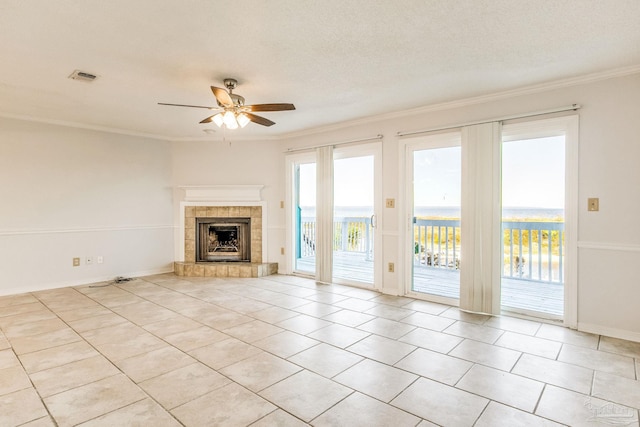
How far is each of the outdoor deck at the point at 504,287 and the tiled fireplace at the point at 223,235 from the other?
2.80 ft

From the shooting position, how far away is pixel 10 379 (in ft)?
7.78

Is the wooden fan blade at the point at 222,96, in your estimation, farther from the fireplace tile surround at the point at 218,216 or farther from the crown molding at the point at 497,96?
the fireplace tile surround at the point at 218,216

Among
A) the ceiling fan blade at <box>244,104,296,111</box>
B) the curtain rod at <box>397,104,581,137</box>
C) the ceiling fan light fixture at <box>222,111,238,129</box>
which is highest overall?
the curtain rod at <box>397,104,581,137</box>

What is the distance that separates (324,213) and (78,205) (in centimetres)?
368

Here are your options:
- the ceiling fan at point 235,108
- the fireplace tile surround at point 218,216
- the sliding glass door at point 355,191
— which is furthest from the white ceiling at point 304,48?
the fireplace tile surround at point 218,216

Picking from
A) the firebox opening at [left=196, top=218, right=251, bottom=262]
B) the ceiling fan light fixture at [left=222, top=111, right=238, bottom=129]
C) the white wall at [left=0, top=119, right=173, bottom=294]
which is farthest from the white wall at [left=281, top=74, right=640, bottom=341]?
the white wall at [left=0, top=119, right=173, bottom=294]

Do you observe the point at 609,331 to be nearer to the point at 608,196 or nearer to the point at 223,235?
the point at 608,196

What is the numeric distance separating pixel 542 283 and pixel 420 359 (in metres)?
2.79

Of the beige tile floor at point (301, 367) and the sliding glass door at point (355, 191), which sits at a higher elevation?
the sliding glass door at point (355, 191)

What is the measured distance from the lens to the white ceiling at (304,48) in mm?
2168

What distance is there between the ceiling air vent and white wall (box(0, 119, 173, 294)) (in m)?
2.18

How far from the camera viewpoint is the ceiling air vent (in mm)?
3148

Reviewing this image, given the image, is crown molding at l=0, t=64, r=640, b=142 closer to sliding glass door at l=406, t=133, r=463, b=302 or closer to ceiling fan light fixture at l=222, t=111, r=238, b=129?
sliding glass door at l=406, t=133, r=463, b=302

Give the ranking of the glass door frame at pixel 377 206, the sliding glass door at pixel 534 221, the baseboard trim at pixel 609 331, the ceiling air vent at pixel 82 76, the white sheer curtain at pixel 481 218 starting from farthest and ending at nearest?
the glass door frame at pixel 377 206 → the white sheer curtain at pixel 481 218 → the sliding glass door at pixel 534 221 → the ceiling air vent at pixel 82 76 → the baseboard trim at pixel 609 331
